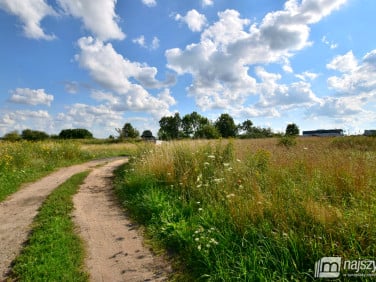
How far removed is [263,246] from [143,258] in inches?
77.2

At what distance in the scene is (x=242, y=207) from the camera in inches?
178

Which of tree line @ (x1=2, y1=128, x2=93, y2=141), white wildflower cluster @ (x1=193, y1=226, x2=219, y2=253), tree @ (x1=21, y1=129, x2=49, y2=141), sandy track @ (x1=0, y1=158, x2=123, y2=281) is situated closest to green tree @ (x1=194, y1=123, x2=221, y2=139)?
sandy track @ (x1=0, y1=158, x2=123, y2=281)

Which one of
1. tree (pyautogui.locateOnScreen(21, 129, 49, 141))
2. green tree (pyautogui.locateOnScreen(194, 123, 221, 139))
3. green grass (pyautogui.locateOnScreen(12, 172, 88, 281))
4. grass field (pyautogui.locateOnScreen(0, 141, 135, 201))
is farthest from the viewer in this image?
tree (pyautogui.locateOnScreen(21, 129, 49, 141))

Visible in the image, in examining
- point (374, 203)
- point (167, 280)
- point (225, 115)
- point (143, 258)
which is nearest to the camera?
point (167, 280)

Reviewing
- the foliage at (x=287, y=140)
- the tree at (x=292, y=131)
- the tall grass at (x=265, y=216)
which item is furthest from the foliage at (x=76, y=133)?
the tall grass at (x=265, y=216)

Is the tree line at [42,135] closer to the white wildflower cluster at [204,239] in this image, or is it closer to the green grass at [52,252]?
the green grass at [52,252]

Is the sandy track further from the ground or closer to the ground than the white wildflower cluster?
closer to the ground

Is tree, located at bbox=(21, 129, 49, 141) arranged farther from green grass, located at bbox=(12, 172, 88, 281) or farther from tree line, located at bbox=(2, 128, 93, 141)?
green grass, located at bbox=(12, 172, 88, 281)

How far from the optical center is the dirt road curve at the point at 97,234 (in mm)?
3822

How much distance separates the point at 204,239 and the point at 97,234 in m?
2.35

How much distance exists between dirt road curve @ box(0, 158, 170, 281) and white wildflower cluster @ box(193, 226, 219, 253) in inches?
27.5

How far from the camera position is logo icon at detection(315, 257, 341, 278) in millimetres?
2979

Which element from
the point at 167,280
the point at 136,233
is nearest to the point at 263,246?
the point at 167,280

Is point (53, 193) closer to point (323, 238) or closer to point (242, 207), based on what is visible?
point (242, 207)
